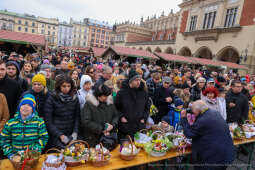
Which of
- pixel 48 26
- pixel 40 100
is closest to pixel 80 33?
pixel 48 26

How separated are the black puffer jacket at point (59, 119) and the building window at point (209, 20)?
25233 mm

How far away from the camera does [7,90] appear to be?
282 cm

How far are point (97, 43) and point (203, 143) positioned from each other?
85.4 meters

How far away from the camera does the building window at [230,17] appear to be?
1986 centimetres

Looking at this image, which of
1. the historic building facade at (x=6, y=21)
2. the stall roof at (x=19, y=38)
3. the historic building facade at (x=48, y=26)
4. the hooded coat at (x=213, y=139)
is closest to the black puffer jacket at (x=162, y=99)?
the hooded coat at (x=213, y=139)

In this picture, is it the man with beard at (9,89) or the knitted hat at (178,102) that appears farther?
the knitted hat at (178,102)

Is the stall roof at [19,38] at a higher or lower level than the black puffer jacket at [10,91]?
higher

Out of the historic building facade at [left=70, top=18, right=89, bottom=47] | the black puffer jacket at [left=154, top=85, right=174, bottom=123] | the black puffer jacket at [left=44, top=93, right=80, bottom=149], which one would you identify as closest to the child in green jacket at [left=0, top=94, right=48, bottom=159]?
the black puffer jacket at [left=44, top=93, right=80, bottom=149]

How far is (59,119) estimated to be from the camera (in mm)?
2539

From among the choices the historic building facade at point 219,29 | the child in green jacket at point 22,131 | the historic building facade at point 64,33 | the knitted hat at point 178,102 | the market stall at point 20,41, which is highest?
the historic building facade at point 64,33

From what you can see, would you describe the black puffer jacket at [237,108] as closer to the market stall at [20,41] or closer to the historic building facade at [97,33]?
the market stall at [20,41]

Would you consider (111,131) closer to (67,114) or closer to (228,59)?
(67,114)

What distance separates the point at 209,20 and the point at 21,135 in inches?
1045

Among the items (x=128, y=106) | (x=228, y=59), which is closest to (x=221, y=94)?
(x=128, y=106)
